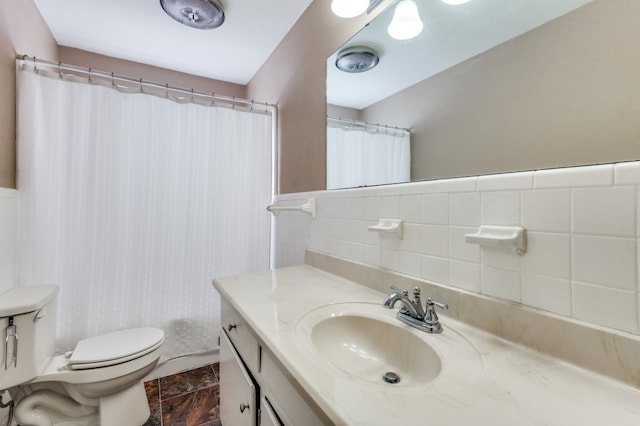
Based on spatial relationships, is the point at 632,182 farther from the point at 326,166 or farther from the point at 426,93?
the point at 326,166

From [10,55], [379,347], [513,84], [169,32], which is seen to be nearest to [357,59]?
[513,84]

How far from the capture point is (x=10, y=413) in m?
1.24

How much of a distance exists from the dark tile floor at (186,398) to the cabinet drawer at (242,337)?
2.32 ft

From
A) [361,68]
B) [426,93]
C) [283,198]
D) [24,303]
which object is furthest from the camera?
[283,198]

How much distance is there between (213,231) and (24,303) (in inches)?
37.4

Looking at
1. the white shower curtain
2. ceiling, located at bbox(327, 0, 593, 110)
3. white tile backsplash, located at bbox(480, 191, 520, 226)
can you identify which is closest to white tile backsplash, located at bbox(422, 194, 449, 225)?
white tile backsplash, located at bbox(480, 191, 520, 226)

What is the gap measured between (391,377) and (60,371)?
147cm

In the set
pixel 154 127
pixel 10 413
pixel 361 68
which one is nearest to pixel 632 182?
pixel 361 68

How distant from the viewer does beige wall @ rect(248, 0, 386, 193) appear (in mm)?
1471

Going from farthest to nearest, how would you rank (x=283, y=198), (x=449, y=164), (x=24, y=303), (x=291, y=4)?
(x=283, y=198) → (x=291, y=4) → (x=24, y=303) → (x=449, y=164)

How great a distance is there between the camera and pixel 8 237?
1342 mm

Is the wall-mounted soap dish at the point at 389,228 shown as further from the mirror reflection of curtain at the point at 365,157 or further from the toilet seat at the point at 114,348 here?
the toilet seat at the point at 114,348

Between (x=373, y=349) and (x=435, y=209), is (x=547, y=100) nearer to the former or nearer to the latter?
(x=435, y=209)

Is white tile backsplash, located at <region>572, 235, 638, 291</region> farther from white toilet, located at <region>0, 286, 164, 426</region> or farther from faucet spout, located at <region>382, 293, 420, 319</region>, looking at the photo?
white toilet, located at <region>0, 286, 164, 426</region>
